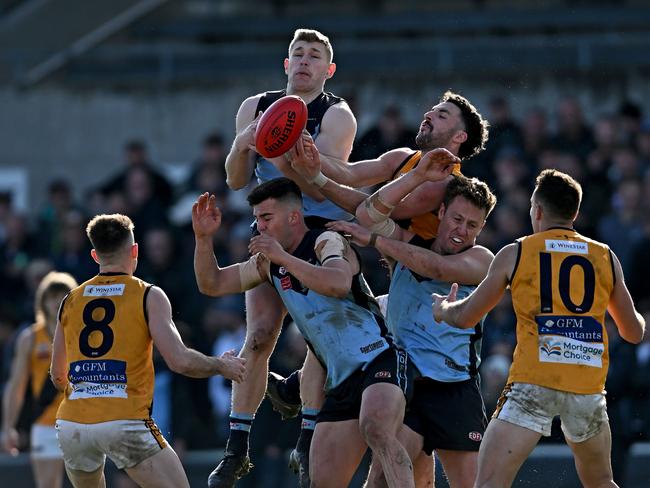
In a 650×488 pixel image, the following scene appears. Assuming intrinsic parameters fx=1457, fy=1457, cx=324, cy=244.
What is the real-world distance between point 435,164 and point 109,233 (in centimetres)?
201

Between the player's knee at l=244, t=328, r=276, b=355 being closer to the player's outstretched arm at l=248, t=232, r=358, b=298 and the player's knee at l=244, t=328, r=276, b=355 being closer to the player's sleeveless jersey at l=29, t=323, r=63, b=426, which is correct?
the player's outstretched arm at l=248, t=232, r=358, b=298

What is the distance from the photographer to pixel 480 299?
8344 millimetres

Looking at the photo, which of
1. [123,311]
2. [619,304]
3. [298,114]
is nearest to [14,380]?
[123,311]

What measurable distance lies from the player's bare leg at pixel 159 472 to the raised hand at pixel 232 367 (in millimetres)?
594

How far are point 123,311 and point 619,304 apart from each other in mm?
2907

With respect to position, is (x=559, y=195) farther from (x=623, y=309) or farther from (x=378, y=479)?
(x=378, y=479)

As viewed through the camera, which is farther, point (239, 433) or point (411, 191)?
point (239, 433)

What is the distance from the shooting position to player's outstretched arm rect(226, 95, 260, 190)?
8.95 m

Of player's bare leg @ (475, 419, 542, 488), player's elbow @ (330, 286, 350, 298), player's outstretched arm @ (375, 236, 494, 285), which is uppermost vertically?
player's outstretched arm @ (375, 236, 494, 285)

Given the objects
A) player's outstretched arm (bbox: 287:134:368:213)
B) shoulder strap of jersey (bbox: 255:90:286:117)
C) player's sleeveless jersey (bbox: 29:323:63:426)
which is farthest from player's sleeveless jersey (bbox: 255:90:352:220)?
player's sleeveless jersey (bbox: 29:323:63:426)

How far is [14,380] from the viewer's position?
12.5 meters

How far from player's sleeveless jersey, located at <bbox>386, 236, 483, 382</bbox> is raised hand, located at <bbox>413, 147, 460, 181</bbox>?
650 mm

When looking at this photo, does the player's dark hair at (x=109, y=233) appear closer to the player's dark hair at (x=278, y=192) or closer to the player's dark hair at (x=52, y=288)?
the player's dark hair at (x=278, y=192)

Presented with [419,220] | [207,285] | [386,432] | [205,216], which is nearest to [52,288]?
[207,285]
